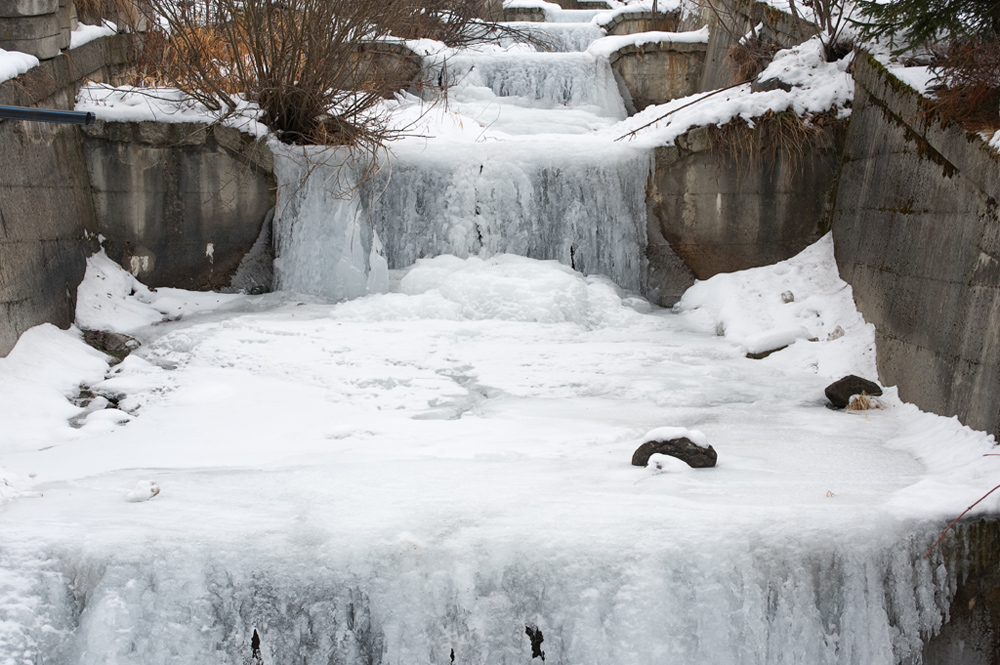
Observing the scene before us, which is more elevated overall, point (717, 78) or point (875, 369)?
point (717, 78)

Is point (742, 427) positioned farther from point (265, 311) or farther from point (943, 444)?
point (265, 311)

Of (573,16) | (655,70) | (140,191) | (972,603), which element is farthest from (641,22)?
(972,603)

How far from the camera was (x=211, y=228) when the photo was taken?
775cm

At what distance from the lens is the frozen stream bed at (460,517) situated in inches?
115

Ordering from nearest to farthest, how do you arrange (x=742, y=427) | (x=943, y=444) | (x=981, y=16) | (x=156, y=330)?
1. (x=943, y=444)
2. (x=742, y=427)
3. (x=981, y=16)
4. (x=156, y=330)

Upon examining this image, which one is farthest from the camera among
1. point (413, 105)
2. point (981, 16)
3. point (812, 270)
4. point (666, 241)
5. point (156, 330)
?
point (413, 105)

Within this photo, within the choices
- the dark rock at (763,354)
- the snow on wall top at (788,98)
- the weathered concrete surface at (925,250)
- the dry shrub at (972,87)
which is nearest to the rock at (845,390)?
the weathered concrete surface at (925,250)

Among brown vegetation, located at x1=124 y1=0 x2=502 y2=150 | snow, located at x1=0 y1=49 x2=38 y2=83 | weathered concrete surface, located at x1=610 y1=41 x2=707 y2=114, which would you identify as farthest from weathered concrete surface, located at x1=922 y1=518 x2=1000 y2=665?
weathered concrete surface, located at x1=610 y1=41 x2=707 y2=114

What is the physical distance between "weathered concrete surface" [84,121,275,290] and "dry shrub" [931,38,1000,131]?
522 cm

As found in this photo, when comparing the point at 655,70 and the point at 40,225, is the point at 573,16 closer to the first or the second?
the point at 655,70

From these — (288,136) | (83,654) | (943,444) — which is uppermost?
(288,136)

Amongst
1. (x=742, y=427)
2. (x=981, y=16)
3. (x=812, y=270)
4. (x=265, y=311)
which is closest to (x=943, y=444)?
(x=742, y=427)

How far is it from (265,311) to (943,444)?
5055mm

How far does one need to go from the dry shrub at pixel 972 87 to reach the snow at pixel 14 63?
5754 millimetres
